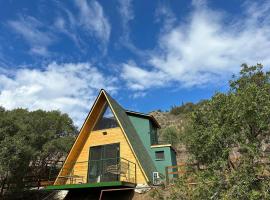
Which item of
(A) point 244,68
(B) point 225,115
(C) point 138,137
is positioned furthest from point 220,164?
(C) point 138,137

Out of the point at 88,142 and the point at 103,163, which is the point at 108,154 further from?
the point at 88,142

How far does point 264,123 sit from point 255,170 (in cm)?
149

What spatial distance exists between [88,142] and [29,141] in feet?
19.4

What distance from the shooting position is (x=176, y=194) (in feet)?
29.5

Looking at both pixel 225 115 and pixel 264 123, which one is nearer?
pixel 264 123

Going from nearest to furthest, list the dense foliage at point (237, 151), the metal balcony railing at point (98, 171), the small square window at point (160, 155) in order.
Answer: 1. the dense foliage at point (237, 151)
2. the metal balcony railing at point (98, 171)
3. the small square window at point (160, 155)

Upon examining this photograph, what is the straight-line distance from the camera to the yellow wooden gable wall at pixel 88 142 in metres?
16.7

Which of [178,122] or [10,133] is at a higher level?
[178,122]

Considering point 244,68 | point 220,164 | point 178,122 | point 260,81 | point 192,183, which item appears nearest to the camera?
point 220,164

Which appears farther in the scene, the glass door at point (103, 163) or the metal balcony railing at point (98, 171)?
the glass door at point (103, 163)

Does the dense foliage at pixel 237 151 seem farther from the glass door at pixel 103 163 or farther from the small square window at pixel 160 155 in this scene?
the small square window at pixel 160 155

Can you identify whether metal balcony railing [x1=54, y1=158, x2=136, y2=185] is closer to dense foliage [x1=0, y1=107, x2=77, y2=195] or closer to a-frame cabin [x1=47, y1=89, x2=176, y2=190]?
a-frame cabin [x1=47, y1=89, x2=176, y2=190]

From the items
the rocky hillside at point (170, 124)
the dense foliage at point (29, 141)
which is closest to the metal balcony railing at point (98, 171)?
the dense foliage at point (29, 141)

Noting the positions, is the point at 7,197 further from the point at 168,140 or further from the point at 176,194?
the point at 168,140
